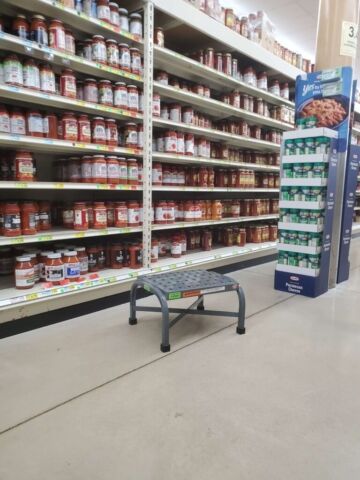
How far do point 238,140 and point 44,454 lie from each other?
3525 millimetres

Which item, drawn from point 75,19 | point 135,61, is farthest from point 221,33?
point 75,19

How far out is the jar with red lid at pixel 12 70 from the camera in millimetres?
2029

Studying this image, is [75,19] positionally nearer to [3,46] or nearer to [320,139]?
[3,46]

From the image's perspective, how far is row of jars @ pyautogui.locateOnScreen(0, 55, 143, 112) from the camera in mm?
2049

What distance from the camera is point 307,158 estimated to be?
9.16ft

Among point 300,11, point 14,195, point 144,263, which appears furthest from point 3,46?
point 300,11

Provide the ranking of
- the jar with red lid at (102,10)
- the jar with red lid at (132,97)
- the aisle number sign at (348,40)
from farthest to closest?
the aisle number sign at (348,40), the jar with red lid at (132,97), the jar with red lid at (102,10)

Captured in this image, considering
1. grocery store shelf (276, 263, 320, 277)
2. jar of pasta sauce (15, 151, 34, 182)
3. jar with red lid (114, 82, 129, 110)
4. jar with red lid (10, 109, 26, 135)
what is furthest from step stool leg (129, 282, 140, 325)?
grocery store shelf (276, 263, 320, 277)

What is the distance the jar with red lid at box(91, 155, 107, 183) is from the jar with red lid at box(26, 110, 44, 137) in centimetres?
42

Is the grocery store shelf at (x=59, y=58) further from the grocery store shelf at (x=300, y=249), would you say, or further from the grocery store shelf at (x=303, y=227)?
the grocery store shelf at (x=300, y=249)

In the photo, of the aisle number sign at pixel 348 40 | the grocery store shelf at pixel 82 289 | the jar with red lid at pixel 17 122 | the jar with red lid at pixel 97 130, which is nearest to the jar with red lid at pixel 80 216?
the grocery store shelf at pixel 82 289

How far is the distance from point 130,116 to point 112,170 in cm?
44

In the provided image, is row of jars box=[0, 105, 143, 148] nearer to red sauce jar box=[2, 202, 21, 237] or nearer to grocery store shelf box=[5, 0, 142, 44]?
red sauce jar box=[2, 202, 21, 237]

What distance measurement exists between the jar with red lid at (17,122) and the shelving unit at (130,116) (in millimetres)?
88
